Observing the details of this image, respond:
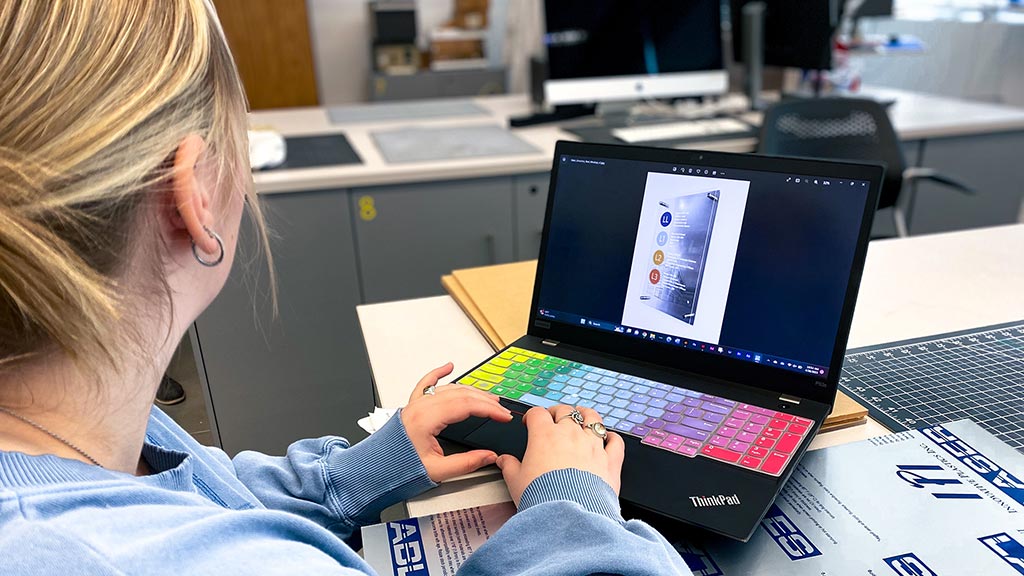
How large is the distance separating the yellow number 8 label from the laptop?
109 cm

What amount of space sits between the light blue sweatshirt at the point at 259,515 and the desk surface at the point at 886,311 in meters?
0.16

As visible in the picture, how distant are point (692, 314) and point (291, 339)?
1390mm

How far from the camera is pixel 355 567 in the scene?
0.54 metres

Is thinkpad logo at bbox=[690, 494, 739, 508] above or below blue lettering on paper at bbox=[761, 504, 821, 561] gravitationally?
above

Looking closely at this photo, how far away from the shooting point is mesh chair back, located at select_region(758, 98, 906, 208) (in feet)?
6.17

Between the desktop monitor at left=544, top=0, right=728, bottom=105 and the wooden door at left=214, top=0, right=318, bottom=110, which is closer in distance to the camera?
the desktop monitor at left=544, top=0, right=728, bottom=105

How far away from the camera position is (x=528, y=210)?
2.10 metres

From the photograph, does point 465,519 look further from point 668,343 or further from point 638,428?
point 668,343

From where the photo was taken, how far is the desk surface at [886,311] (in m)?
1.00

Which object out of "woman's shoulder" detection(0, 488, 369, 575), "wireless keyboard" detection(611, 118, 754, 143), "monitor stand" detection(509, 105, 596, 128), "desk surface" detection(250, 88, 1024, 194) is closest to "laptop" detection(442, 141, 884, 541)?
"woman's shoulder" detection(0, 488, 369, 575)

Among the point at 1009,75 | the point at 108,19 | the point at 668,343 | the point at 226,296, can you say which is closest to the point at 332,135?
the point at 226,296

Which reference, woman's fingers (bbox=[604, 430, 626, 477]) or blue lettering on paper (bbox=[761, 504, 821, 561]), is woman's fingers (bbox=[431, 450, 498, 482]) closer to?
woman's fingers (bbox=[604, 430, 626, 477])

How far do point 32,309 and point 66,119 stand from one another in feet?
0.36

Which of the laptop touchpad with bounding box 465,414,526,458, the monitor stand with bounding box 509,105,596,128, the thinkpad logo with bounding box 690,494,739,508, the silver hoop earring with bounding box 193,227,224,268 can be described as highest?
the silver hoop earring with bounding box 193,227,224,268
